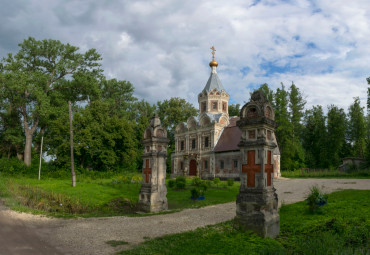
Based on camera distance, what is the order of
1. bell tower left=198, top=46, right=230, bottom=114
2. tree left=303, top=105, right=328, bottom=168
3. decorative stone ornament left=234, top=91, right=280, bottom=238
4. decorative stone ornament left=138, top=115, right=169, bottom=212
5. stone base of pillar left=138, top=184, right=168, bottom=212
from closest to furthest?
decorative stone ornament left=234, top=91, right=280, bottom=238
stone base of pillar left=138, top=184, right=168, bottom=212
decorative stone ornament left=138, top=115, right=169, bottom=212
bell tower left=198, top=46, right=230, bottom=114
tree left=303, top=105, right=328, bottom=168

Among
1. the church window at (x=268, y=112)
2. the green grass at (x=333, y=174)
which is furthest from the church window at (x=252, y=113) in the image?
the green grass at (x=333, y=174)

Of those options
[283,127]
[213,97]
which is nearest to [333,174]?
[283,127]

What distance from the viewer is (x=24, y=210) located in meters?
11.2

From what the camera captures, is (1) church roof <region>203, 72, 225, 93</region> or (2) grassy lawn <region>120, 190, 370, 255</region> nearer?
(2) grassy lawn <region>120, 190, 370, 255</region>

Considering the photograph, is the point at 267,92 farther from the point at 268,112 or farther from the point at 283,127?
the point at 268,112

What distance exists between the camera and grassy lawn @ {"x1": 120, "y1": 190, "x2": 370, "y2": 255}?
5.98 meters

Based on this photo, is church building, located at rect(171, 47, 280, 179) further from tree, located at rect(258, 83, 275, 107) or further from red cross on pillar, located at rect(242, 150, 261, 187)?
red cross on pillar, located at rect(242, 150, 261, 187)

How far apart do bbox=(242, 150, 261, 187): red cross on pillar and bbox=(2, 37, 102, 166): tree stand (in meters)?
28.2

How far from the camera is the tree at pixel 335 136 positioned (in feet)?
137

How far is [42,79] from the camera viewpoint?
3095 centimetres

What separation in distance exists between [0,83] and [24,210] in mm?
23343

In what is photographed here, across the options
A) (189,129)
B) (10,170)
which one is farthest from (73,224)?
(189,129)

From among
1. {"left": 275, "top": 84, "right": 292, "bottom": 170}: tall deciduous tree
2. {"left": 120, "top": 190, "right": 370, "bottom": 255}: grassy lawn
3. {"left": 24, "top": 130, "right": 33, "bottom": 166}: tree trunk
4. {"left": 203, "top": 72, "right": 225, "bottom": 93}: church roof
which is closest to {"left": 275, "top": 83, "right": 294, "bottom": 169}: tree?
{"left": 275, "top": 84, "right": 292, "bottom": 170}: tall deciduous tree

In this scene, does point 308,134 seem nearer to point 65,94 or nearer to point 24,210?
point 65,94
